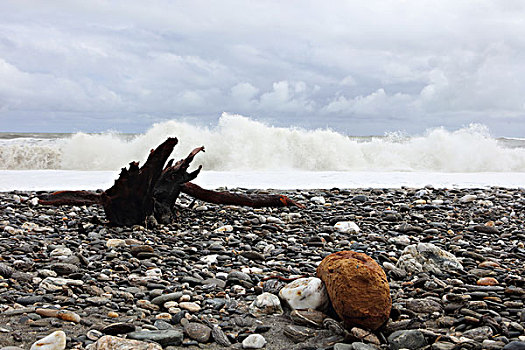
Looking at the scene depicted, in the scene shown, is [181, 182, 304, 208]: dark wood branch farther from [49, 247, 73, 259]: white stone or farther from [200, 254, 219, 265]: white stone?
[49, 247, 73, 259]: white stone

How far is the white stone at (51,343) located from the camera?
2479 millimetres

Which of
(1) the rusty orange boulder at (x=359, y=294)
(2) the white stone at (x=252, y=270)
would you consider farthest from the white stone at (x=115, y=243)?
(1) the rusty orange boulder at (x=359, y=294)

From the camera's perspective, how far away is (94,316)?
3008mm

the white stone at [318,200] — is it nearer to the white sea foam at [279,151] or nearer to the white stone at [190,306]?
the white stone at [190,306]

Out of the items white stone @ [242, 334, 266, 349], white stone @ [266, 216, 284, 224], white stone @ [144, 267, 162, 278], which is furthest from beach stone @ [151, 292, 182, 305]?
white stone @ [266, 216, 284, 224]


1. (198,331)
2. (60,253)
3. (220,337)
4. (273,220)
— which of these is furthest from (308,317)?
(273,220)

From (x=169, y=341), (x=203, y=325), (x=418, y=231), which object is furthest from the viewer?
(x=418, y=231)

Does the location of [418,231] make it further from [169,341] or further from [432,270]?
[169,341]

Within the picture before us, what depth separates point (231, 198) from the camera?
6047 mm

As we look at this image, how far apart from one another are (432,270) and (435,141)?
586 inches

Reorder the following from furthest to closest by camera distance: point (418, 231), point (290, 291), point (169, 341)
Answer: point (418, 231)
point (290, 291)
point (169, 341)

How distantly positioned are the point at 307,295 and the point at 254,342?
0.55 meters

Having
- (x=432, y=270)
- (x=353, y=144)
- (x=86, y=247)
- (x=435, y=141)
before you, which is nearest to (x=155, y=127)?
(x=353, y=144)

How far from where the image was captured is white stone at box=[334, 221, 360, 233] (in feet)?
16.9
